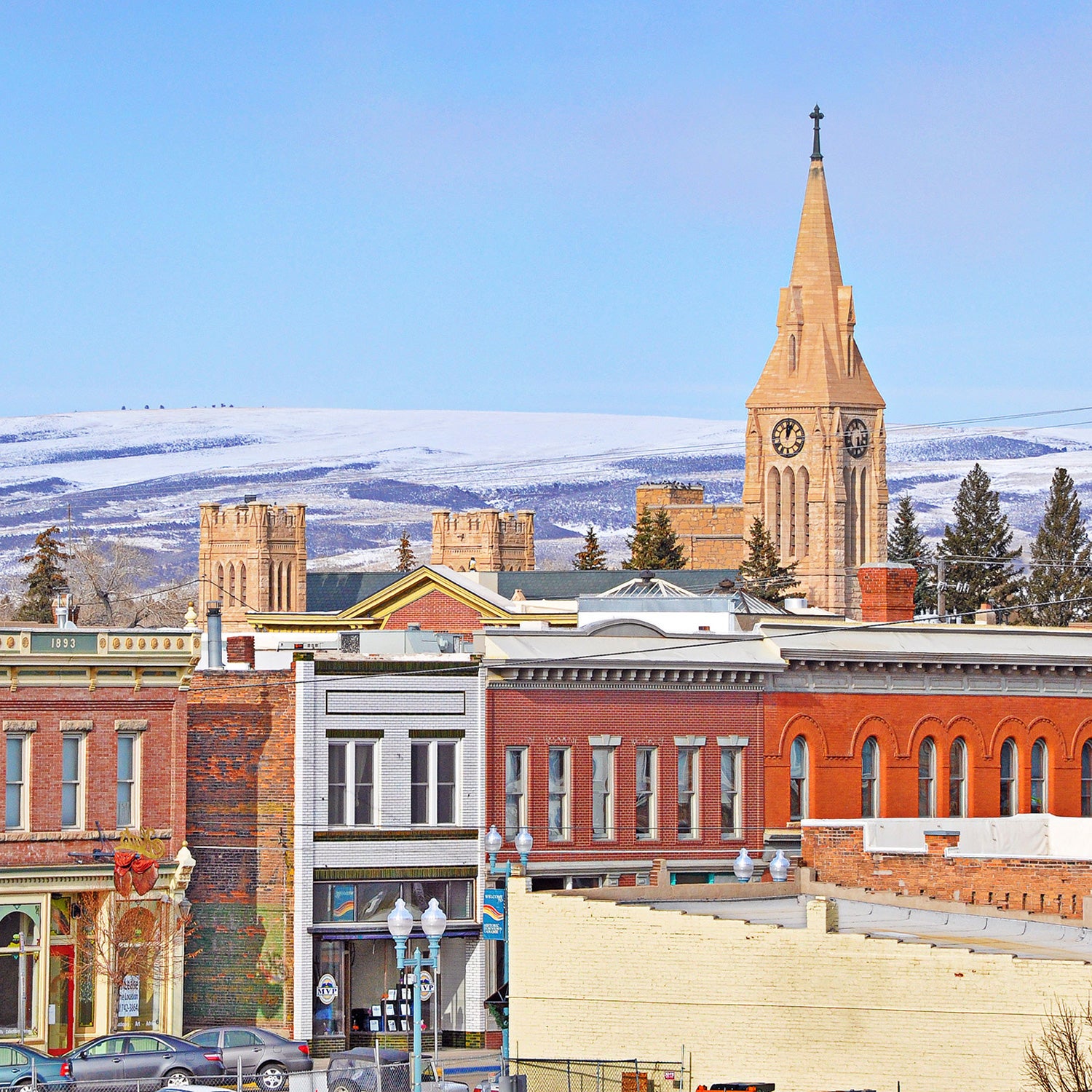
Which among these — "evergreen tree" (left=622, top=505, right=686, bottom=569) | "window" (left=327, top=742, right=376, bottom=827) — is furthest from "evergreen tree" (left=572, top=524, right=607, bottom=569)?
"window" (left=327, top=742, right=376, bottom=827)

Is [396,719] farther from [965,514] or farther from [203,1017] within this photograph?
[965,514]

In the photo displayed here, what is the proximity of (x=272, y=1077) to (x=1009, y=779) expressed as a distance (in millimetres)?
25057

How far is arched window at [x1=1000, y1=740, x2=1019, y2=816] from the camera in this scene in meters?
65.2

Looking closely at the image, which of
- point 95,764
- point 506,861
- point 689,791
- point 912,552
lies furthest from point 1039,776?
point 912,552

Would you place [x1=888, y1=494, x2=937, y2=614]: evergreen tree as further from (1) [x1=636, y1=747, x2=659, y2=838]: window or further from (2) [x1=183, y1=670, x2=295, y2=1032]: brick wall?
(2) [x1=183, y1=670, x2=295, y2=1032]: brick wall

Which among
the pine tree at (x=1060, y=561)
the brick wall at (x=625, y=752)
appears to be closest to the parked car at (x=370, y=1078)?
the brick wall at (x=625, y=752)

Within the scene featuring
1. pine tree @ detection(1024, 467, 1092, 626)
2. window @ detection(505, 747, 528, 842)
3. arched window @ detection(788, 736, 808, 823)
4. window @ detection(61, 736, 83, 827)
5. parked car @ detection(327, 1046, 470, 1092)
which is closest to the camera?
parked car @ detection(327, 1046, 470, 1092)

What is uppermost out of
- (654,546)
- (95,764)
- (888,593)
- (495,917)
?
(654,546)

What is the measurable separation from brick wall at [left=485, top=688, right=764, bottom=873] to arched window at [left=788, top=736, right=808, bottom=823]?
3.67 ft

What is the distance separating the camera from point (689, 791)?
59.6 m

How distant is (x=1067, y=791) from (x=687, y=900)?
20.6m

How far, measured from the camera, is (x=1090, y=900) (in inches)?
1800

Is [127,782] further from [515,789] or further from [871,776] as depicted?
[871,776]

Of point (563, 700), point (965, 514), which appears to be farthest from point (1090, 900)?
point (965, 514)
